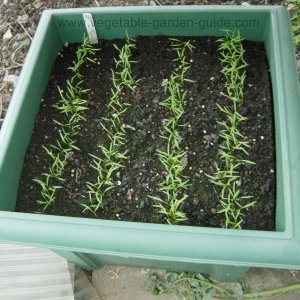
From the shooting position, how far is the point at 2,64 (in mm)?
1720

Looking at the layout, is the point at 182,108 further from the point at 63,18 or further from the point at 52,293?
the point at 52,293

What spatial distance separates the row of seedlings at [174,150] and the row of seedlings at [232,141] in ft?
0.33

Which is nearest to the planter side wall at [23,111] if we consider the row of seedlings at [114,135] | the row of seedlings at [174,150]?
the row of seedlings at [114,135]

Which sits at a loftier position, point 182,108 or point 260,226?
point 182,108

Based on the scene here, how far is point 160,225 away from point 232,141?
398 millimetres

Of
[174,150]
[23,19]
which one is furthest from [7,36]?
[174,150]

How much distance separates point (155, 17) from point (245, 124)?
0.44 meters

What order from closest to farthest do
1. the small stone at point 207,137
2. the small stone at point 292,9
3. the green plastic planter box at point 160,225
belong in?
1. the green plastic planter box at point 160,225
2. the small stone at point 207,137
3. the small stone at point 292,9

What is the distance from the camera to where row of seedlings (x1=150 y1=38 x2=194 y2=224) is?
42.6 inches

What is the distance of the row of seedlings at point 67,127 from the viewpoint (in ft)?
3.76

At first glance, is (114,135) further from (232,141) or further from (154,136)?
(232,141)

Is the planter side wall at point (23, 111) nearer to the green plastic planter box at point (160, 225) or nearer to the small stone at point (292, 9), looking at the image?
the green plastic planter box at point (160, 225)

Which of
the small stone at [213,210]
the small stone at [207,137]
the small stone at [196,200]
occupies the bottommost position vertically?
the small stone at [213,210]

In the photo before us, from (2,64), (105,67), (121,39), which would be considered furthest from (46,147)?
(2,64)
